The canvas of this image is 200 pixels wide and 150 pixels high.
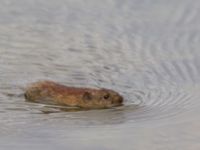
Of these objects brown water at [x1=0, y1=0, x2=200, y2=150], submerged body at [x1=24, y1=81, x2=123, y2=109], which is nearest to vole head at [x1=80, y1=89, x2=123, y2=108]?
submerged body at [x1=24, y1=81, x2=123, y2=109]

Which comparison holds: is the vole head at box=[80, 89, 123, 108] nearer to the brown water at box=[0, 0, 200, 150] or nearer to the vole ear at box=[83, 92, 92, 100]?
the vole ear at box=[83, 92, 92, 100]

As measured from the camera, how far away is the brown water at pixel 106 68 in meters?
10.8

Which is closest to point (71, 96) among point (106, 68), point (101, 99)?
point (101, 99)

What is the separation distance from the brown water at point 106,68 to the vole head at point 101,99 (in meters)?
0.15

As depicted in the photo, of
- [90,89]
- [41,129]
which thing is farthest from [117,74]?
[41,129]

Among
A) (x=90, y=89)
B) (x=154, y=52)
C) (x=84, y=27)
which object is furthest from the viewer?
(x=84, y=27)

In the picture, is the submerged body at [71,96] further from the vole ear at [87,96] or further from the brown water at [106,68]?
the brown water at [106,68]

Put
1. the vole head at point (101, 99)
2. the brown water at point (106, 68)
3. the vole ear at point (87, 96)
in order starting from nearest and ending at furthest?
the brown water at point (106, 68), the vole head at point (101, 99), the vole ear at point (87, 96)

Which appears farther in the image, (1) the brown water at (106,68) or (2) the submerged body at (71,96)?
(2) the submerged body at (71,96)

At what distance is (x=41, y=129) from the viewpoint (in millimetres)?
11062

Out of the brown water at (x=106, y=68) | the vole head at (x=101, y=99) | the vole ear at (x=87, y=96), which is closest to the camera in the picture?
the brown water at (x=106, y=68)

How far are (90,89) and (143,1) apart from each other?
5.38 meters

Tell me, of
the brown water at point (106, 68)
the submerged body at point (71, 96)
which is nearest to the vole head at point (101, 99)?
the submerged body at point (71, 96)

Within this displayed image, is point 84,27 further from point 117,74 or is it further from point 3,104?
point 3,104
